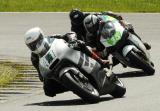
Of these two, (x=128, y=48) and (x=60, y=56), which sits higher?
(x=60, y=56)

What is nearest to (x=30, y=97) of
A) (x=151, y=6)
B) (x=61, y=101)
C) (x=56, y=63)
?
(x=61, y=101)

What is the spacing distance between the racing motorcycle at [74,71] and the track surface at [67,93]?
21 centimetres

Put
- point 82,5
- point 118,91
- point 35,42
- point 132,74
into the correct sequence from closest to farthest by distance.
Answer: point 35,42
point 118,91
point 132,74
point 82,5

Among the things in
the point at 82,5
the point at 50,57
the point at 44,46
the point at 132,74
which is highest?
the point at 44,46

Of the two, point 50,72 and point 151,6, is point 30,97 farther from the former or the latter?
point 151,6

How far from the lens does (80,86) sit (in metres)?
11.6

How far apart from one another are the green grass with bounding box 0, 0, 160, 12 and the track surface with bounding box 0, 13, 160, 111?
1.17 metres

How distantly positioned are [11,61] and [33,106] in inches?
302

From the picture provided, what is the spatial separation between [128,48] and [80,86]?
4.74 meters

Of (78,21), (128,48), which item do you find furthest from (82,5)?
(78,21)

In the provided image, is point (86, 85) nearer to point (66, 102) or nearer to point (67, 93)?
point (66, 102)

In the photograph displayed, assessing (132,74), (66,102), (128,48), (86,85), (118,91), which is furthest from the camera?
(132,74)

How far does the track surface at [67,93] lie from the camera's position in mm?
11509

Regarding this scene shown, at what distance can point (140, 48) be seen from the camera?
53.2ft
